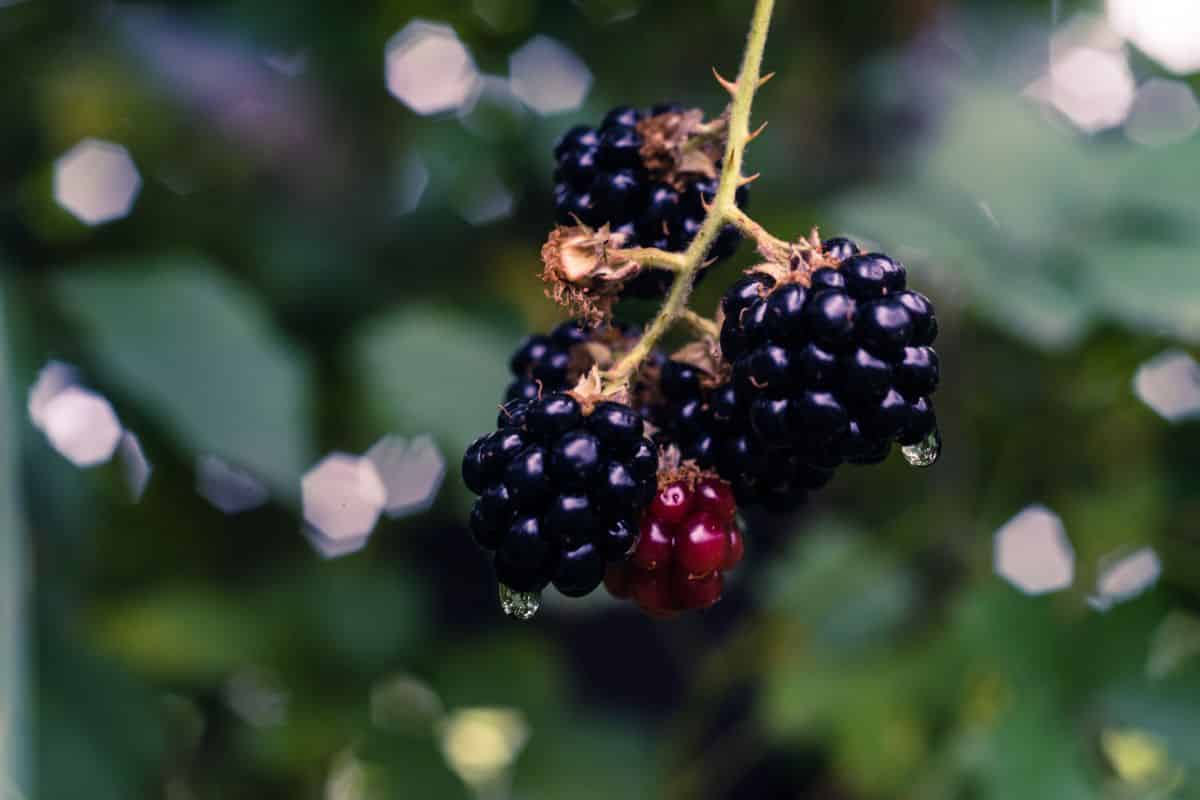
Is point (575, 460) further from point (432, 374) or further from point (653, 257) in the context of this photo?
point (432, 374)

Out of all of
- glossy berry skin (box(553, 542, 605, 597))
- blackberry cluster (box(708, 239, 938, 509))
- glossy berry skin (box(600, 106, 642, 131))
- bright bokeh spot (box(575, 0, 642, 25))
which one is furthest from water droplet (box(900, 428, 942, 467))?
bright bokeh spot (box(575, 0, 642, 25))

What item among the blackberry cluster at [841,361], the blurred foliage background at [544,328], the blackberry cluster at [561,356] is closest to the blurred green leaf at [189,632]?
the blurred foliage background at [544,328]

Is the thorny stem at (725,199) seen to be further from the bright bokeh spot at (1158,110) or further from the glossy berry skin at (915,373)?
the bright bokeh spot at (1158,110)

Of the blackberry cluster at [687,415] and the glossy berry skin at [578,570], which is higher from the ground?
the glossy berry skin at [578,570]

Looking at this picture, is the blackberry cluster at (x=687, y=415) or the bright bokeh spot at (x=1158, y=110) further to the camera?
the bright bokeh spot at (x=1158, y=110)

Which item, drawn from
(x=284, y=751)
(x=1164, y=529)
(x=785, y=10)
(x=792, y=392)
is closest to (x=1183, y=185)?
(x=1164, y=529)

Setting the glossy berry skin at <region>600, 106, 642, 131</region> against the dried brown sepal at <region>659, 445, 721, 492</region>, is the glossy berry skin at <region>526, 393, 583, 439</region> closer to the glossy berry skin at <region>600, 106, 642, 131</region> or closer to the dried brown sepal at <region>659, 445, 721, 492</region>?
the dried brown sepal at <region>659, 445, 721, 492</region>

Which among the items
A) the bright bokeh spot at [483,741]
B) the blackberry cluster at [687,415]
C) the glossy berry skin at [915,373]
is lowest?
the bright bokeh spot at [483,741]
